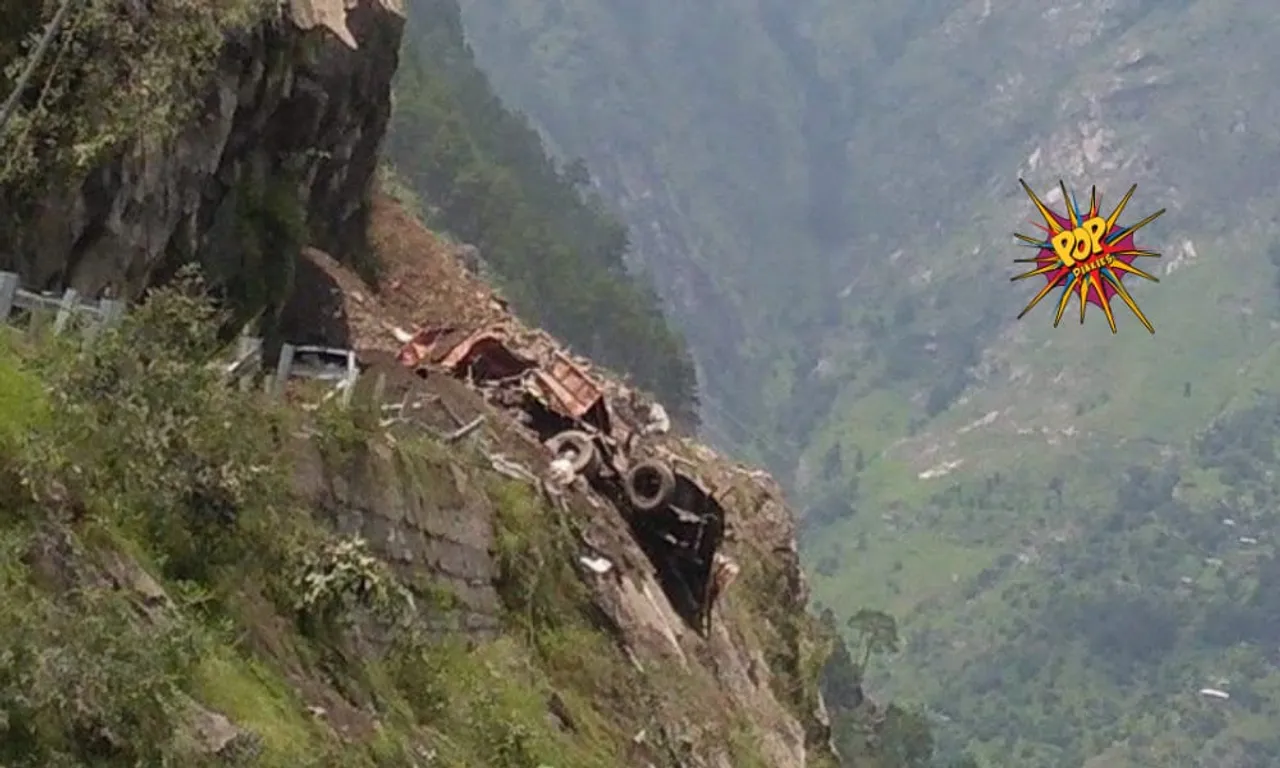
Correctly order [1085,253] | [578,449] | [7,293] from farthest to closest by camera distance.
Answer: [578,449] → [1085,253] → [7,293]

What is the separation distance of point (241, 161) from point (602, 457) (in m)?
5.90

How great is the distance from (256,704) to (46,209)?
7.16m

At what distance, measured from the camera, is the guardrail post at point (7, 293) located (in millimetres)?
12477

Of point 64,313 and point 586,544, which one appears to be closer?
point 64,313

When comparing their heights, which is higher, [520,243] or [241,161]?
[520,243]

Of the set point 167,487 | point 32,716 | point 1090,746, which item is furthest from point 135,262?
point 1090,746

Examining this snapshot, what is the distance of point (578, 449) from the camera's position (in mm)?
23422

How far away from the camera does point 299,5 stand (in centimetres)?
2170

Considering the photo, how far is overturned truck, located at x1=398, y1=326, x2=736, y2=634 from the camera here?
23.5 m

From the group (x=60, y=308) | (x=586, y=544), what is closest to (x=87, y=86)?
(x=60, y=308)

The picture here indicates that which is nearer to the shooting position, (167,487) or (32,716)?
(32,716)

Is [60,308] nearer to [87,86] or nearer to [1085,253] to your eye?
[87,86]

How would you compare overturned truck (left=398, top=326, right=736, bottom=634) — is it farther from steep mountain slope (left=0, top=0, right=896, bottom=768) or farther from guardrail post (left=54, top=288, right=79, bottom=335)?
guardrail post (left=54, top=288, right=79, bottom=335)

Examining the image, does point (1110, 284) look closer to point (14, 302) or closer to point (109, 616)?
point (14, 302)
